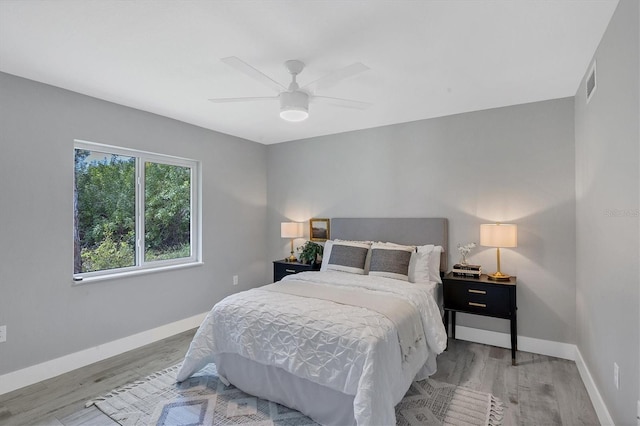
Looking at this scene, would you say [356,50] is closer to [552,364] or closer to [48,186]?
[48,186]

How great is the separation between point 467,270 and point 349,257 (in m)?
1.24

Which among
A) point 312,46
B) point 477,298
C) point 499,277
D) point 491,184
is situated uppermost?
point 312,46

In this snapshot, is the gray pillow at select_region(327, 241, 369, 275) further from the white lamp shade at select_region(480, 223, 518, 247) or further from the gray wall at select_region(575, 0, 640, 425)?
the gray wall at select_region(575, 0, 640, 425)

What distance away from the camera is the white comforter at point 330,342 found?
182 centimetres

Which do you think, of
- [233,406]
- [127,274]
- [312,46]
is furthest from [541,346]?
[127,274]

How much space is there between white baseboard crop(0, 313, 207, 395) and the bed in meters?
1.10

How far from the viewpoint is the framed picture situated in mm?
4506

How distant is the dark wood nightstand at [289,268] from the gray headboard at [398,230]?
1.78 feet

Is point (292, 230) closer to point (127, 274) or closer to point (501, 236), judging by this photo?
point (127, 274)

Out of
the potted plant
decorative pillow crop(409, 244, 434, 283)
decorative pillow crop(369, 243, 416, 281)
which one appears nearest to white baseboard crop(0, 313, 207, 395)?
the potted plant

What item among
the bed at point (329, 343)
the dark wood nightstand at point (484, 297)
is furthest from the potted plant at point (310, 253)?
the dark wood nightstand at point (484, 297)

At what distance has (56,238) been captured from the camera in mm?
2816

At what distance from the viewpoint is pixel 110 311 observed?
317cm

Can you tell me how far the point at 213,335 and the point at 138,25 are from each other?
225 cm
